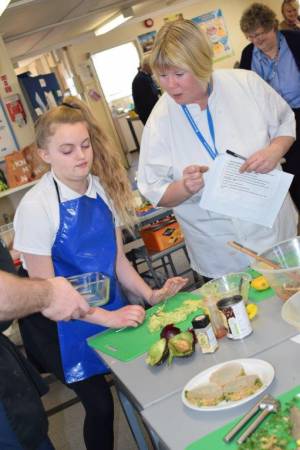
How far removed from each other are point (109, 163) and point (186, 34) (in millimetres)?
583

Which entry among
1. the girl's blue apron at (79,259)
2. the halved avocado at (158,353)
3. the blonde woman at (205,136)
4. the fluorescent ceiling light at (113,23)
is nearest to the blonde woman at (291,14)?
the blonde woman at (205,136)

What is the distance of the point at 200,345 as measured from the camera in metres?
1.49

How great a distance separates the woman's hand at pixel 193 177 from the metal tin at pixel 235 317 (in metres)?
0.54

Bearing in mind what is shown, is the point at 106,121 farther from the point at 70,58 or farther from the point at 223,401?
the point at 223,401

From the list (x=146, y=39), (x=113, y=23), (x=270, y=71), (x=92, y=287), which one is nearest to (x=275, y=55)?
(x=270, y=71)

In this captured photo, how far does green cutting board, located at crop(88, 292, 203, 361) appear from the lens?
5.52ft

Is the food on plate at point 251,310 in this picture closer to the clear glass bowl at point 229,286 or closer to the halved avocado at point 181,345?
the clear glass bowl at point 229,286

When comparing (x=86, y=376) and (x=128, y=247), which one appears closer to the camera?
(x=86, y=376)

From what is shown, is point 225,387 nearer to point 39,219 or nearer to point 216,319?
point 216,319

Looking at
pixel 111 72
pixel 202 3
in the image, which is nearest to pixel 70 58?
pixel 111 72

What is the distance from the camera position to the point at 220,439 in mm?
1103

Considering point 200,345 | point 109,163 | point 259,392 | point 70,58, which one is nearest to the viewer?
point 259,392

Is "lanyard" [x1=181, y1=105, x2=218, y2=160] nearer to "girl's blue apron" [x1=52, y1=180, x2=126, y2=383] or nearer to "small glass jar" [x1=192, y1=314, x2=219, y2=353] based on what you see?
"girl's blue apron" [x1=52, y1=180, x2=126, y2=383]

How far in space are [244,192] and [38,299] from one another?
2.88 feet
